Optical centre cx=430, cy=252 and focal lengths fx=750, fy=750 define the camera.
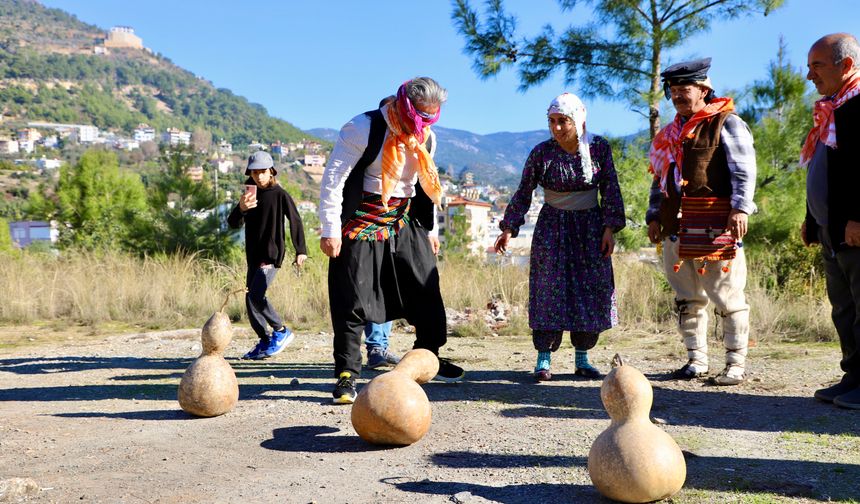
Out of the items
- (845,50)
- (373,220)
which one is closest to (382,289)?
(373,220)

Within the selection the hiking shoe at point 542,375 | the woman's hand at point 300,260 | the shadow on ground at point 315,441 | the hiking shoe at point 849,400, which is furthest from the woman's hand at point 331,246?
the hiking shoe at point 849,400

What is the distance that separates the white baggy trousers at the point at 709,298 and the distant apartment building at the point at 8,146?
12190cm

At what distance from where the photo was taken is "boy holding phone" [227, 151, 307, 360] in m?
6.81

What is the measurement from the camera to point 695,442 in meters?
3.76

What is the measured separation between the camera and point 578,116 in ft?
16.8

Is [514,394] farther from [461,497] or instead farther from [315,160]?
[315,160]

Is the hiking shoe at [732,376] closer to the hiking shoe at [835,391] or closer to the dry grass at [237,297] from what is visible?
the hiking shoe at [835,391]

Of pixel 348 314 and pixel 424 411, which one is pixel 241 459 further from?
pixel 348 314

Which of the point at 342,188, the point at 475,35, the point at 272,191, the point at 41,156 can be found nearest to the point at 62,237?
the point at 475,35

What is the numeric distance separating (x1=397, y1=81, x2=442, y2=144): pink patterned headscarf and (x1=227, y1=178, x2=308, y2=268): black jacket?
239 cm

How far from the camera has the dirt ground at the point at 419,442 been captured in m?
3.10

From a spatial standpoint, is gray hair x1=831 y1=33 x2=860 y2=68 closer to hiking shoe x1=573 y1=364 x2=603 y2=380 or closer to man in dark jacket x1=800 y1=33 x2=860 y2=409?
man in dark jacket x1=800 y1=33 x2=860 y2=409

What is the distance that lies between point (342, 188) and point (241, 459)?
188 centimetres

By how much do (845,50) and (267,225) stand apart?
15.5 feet
